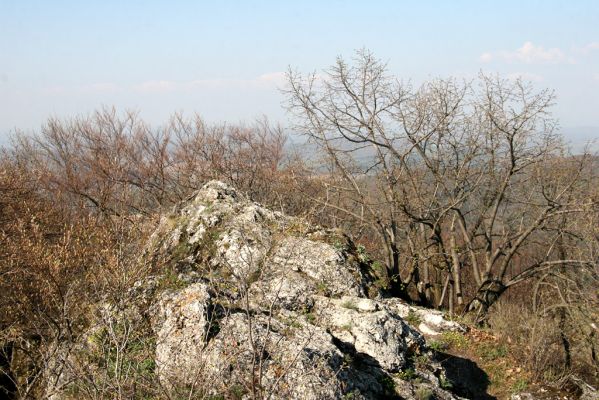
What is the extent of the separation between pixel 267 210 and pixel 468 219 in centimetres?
1083

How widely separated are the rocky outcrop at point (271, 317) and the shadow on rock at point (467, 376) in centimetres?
115

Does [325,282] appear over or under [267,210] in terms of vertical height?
under

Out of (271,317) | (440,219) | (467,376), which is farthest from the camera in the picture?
(440,219)

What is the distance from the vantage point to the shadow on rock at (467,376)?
974 cm

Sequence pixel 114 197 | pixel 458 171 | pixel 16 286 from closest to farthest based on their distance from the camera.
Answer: pixel 16 286 → pixel 458 171 → pixel 114 197

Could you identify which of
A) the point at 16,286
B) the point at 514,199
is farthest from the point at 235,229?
the point at 514,199

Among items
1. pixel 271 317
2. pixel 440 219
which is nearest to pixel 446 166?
pixel 440 219

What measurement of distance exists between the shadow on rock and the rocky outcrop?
1.15 m

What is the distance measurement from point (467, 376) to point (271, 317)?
593 centimetres

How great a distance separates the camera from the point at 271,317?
677 cm

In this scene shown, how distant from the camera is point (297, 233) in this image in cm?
1163

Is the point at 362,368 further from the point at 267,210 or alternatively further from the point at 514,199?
the point at 514,199

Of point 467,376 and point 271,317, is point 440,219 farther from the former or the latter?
point 271,317

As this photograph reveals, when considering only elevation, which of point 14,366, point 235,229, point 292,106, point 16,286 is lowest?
point 14,366
